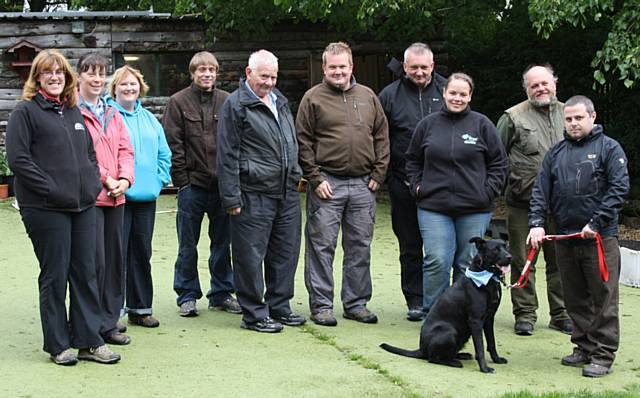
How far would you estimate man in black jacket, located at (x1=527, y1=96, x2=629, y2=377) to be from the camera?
18.9ft

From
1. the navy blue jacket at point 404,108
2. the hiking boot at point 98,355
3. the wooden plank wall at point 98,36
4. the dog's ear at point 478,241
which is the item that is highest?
the wooden plank wall at point 98,36

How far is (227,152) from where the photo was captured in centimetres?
662

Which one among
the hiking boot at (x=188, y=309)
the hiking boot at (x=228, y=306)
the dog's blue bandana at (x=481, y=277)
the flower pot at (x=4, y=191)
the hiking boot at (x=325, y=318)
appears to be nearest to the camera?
the dog's blue bandana at (x=481, y=277)

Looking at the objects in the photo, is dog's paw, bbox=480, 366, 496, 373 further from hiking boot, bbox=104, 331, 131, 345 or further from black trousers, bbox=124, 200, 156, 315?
black trousers, bbox=124, 200, 156, 315

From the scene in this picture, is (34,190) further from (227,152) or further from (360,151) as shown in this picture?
(360,151)

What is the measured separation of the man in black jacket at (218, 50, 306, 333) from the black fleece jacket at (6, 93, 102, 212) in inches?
49.4

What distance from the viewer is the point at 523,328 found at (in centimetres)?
689

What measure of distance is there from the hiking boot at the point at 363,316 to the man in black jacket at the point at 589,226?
5.16 feet

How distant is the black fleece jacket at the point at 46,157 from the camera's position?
5.44 m

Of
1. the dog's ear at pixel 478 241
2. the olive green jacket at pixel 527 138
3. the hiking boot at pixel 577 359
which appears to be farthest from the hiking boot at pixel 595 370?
the olive green jacket at pixel 527 138

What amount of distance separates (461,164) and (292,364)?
1.85 metres

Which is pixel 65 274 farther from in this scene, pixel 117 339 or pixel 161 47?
pixel 161 47

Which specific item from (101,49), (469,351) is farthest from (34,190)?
(101,49)

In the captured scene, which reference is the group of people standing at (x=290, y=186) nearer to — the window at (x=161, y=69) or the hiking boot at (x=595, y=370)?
the hiking boot at (x=595, y=370)
